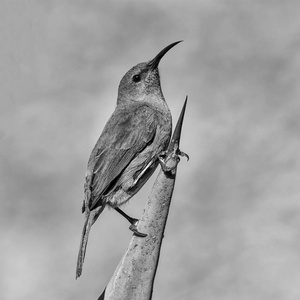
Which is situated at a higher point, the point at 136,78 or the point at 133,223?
the point at 136,78

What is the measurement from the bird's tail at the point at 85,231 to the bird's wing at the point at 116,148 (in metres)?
0.12

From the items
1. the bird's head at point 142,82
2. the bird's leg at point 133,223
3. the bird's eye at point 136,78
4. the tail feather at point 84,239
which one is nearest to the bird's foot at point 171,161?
the bird's leg at point 133,223

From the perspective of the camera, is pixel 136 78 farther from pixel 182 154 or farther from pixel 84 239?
pixel 182 154

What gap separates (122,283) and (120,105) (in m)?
3.78

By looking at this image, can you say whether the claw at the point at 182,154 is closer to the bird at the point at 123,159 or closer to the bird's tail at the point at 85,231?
the bird at the point at 123,159

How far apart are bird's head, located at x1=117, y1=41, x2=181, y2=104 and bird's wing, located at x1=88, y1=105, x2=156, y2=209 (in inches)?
42.3

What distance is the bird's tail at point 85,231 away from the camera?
19.2 ft

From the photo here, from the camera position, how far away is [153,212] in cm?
507

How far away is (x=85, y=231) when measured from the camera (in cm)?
637

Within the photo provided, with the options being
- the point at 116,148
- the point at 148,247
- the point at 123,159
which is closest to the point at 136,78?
the point at 116,148

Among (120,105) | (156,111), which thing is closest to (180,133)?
(156,111)

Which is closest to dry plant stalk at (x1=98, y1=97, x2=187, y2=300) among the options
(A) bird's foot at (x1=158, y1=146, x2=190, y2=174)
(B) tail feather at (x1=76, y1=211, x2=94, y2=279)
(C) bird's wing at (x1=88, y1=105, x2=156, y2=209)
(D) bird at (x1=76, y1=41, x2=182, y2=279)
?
(A) bird's foot at (x1=158, y1=146, x2=190, y2=174)

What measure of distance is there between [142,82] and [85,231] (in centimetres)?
288

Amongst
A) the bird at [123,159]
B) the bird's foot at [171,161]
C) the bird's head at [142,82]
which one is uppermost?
the bird's head at [142,82]
